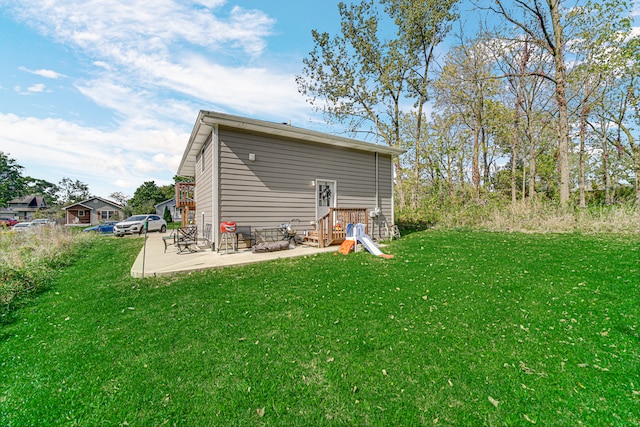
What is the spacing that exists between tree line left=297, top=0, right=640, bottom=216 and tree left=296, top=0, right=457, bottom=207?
6cm

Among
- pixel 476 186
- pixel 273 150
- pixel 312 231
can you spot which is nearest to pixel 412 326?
pixel 312 231

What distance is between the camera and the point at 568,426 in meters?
1.59

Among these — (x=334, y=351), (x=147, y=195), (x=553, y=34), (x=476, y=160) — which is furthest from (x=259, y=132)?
(x=147, y=195)

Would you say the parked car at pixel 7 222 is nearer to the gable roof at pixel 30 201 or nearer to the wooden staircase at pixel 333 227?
the gable roof at pixel 30 201

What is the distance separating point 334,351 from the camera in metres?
2.40

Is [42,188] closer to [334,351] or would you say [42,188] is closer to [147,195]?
[147,195]

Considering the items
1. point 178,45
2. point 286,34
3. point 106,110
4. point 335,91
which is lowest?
point 106,110

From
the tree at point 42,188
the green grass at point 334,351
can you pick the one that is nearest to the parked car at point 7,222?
the green grass at point 334,351

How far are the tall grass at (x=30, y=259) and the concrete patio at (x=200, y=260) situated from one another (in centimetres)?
153

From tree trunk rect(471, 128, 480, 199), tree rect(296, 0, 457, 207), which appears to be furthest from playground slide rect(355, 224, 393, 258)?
tree trunk rect(471, 128, 480, 199)

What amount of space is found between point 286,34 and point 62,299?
32.3ft

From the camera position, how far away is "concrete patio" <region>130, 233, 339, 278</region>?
502 cm

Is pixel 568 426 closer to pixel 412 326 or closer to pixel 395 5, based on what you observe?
pixel 412 326

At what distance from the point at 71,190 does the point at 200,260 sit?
81054 mm
